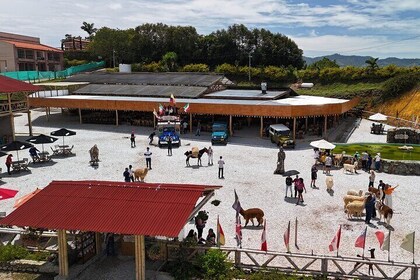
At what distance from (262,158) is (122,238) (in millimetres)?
16397

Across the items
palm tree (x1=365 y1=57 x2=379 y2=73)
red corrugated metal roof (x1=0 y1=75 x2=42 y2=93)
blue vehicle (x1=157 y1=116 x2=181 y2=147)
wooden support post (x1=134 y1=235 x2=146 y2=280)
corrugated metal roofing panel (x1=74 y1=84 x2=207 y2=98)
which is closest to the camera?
wooden support post (x1=134 y1=235 x2=146 y2=280)

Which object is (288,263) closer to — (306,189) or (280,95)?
(306,189)

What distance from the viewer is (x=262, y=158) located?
2852 cm

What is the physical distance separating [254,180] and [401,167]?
9206 millimetres

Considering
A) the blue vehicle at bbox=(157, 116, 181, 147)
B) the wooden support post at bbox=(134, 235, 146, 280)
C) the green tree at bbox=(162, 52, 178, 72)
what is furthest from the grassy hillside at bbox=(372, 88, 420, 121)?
the wooden support post at bbox=(134, 235, 146, 280)

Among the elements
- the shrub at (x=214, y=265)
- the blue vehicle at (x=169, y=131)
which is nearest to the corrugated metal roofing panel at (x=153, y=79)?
the blue vehicle at (x=169, y=131)

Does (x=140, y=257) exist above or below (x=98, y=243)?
above

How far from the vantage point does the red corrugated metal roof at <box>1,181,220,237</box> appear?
11.5 metres

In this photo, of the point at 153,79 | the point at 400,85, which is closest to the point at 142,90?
the point at 153,79

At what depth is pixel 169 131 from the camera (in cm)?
3362

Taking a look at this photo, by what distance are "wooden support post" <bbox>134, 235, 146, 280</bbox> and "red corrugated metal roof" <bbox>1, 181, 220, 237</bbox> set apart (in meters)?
0.64

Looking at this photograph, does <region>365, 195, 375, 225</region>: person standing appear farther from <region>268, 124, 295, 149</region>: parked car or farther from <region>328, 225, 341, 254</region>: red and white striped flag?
<region>268, 124, 295, 149</region>: parked car

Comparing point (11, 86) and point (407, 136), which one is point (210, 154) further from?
point (11, 86)

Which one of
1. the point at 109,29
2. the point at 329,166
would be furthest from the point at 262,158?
the point at 109,29
